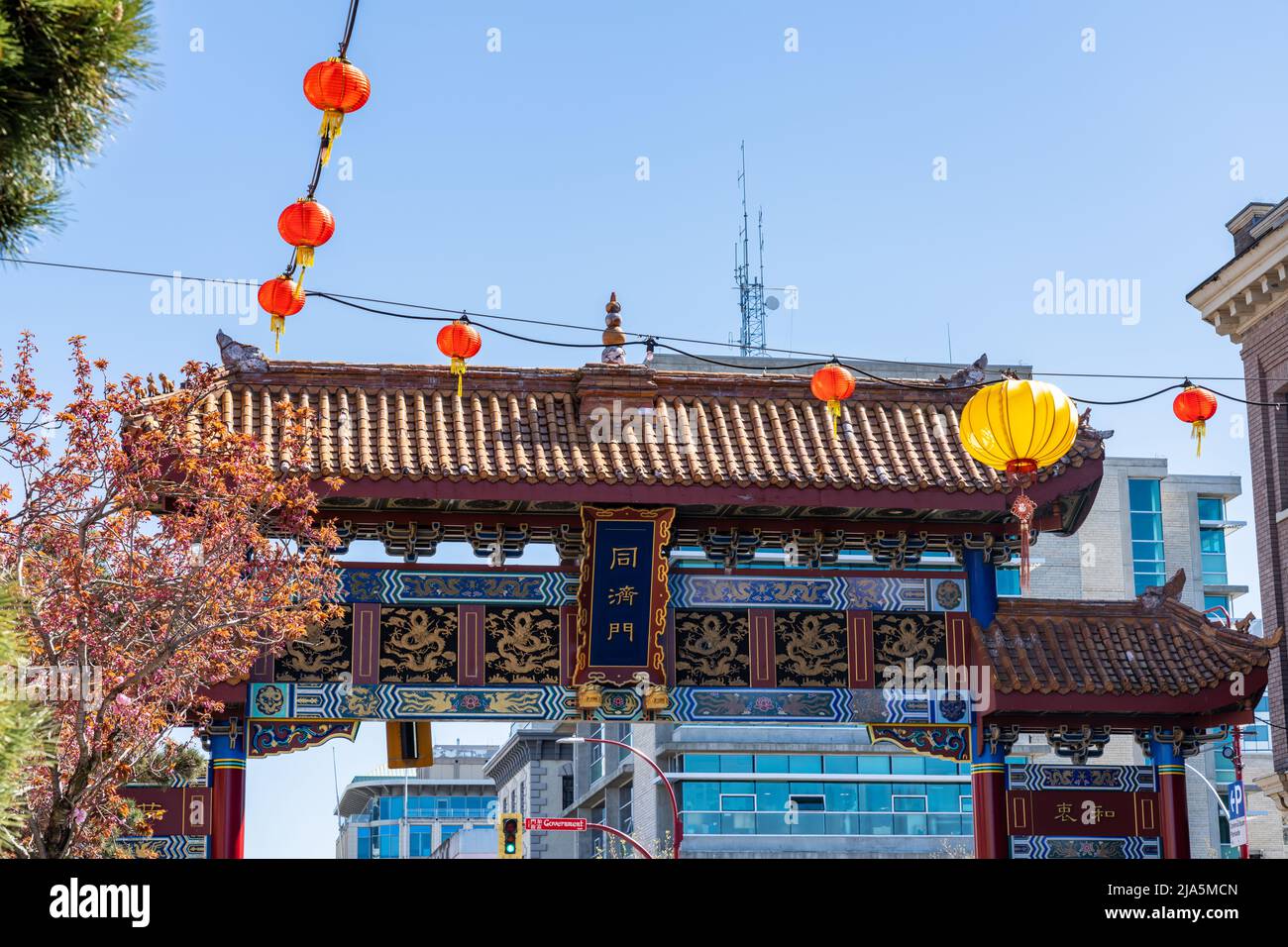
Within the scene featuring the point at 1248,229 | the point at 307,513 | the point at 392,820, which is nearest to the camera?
the point at 307,513

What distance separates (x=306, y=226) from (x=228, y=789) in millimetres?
5266

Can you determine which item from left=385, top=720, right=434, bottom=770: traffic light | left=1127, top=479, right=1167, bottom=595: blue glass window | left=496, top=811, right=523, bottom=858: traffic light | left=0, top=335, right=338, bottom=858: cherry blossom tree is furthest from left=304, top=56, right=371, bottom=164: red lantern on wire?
left=1127, top=479, right=1167, bottom=595: blue glass window

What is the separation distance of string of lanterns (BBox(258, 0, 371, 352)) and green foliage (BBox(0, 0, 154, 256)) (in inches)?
194

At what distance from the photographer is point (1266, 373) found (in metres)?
23.6

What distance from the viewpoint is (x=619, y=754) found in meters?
52.2

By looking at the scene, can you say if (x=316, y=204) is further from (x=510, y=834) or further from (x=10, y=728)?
(x=510, y=834)

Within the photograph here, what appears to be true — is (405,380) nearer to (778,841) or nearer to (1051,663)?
(1051,663)

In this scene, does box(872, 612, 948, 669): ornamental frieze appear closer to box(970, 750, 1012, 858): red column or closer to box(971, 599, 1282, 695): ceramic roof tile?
box(971, 599, 1282, 695): ceramic roof tile

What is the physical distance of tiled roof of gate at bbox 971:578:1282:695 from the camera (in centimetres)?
1573

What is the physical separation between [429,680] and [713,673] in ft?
8.28

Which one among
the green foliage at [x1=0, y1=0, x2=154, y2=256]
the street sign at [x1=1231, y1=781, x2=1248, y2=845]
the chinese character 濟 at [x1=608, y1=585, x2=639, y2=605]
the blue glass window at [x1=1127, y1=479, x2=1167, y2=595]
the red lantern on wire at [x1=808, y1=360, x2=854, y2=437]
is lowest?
the street sign at [x1=1231, y1=781, x2=1248, y2=845]

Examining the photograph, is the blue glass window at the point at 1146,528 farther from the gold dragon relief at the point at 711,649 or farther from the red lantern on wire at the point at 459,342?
the red lantern on wire at the point at 459,342
